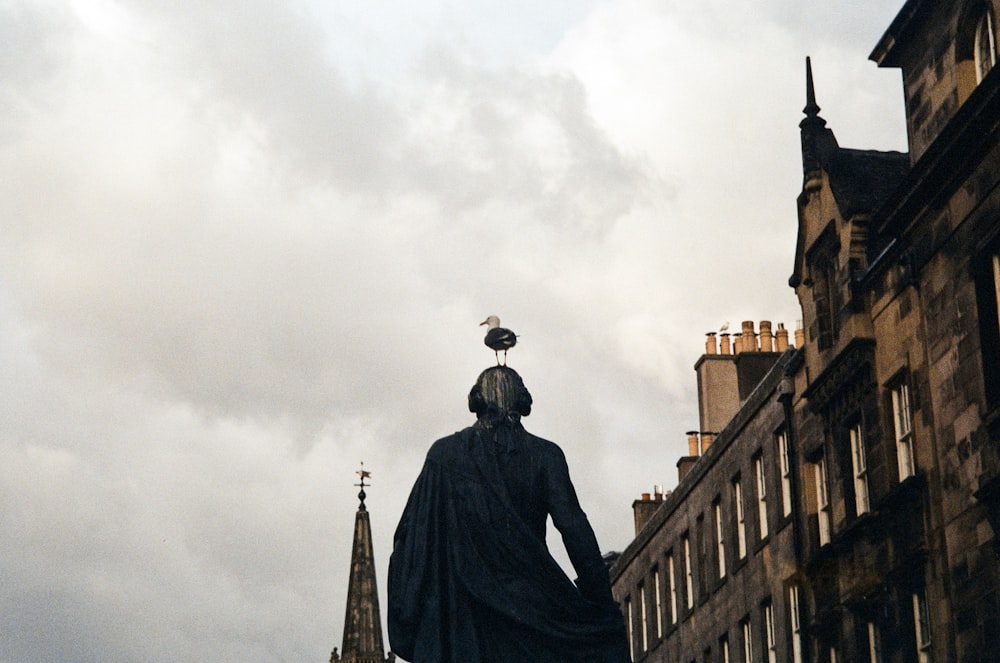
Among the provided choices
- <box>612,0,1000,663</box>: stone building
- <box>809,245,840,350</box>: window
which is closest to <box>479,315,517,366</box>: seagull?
<box>612,0,1000,663</box>: stone building

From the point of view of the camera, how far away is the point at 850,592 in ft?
125

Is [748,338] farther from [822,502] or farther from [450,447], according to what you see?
[450,447]

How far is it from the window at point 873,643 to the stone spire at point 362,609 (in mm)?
132779

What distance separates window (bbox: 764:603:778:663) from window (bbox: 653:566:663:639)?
36.8 feet

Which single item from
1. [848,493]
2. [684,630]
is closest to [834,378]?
[848,493]

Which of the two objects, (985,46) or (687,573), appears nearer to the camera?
(985,46)

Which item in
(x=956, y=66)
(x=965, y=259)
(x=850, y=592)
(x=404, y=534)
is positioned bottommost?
(x=404, y=534)

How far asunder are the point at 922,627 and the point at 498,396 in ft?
72.2

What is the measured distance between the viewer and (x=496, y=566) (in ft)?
45.5

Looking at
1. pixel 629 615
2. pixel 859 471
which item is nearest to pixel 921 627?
pixel 859 471

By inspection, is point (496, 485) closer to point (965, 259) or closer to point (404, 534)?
point (404, 534)

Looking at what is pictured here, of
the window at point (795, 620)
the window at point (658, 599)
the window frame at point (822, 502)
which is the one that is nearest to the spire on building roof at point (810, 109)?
the window frame at point (822, 502)

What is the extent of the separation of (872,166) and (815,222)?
1.68 metres

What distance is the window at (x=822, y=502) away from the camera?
132ft
